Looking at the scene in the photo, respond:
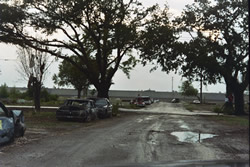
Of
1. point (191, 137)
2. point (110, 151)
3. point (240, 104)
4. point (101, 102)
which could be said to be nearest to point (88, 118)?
point (101, 102)

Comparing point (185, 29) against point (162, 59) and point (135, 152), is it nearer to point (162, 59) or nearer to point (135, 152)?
point (162, 59)

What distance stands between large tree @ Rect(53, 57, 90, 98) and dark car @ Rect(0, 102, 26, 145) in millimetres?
36821

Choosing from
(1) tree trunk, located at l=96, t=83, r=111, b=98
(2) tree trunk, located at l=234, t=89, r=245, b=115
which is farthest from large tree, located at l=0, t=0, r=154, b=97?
(2) tree trunk, located at l=234, t=89, r=245, b=115

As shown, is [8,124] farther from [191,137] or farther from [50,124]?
[50,124]

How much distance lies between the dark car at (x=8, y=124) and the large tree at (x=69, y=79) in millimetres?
36821

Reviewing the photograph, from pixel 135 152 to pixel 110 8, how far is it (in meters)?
17.9

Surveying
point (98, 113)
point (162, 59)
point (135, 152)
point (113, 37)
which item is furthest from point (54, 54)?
point (135, 152)

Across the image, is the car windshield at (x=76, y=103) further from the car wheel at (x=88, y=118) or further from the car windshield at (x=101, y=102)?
the car windshield at (x=101, y=102)

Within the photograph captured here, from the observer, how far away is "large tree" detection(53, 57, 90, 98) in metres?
49.6

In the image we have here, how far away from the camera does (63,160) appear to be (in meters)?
7.44

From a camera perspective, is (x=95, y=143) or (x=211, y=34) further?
(x=211, y=34)

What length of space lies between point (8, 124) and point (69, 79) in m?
46.6

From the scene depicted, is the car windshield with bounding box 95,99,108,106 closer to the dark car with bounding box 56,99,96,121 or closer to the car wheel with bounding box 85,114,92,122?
the dark car with bounding box 56,99,96,121

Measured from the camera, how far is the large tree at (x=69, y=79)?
49569 millimetres
